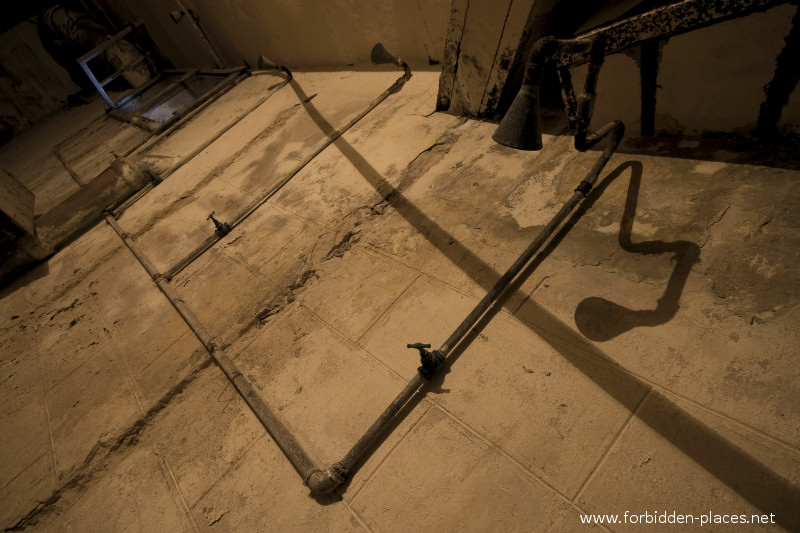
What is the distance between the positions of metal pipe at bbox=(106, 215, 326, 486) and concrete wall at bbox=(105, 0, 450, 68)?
3902mm

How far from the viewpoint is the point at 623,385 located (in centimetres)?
158

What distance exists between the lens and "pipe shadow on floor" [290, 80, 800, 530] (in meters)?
1.22

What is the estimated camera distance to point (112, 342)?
312 cm

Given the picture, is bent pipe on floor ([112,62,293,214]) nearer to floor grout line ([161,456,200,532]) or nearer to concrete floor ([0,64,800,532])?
concrete floor ([0,64,800,532])

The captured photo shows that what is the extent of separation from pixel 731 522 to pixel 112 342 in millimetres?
3919

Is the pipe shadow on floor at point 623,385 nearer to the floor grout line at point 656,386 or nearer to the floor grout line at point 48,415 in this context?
the floor grout line at point 656,386

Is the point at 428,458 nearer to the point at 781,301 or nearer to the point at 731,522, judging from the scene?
the point at 731,522

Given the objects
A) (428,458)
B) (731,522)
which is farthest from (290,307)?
(731,522)

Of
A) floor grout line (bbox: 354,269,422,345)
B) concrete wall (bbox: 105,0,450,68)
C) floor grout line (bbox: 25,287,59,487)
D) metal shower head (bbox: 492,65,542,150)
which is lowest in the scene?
floor grout line (bbox: 354,269,422,345)

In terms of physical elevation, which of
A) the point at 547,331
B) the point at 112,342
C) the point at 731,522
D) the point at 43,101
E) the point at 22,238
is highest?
the point at 43,101

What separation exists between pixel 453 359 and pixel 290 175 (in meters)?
2.79

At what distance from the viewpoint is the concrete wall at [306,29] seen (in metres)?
4.55

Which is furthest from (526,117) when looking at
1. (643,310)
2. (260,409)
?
(260,409)

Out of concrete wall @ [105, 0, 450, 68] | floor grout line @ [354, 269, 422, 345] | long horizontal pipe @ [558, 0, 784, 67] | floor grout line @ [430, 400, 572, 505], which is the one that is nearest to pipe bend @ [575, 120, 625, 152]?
long horizontal pipe @ [558, 0, 784, 67]
